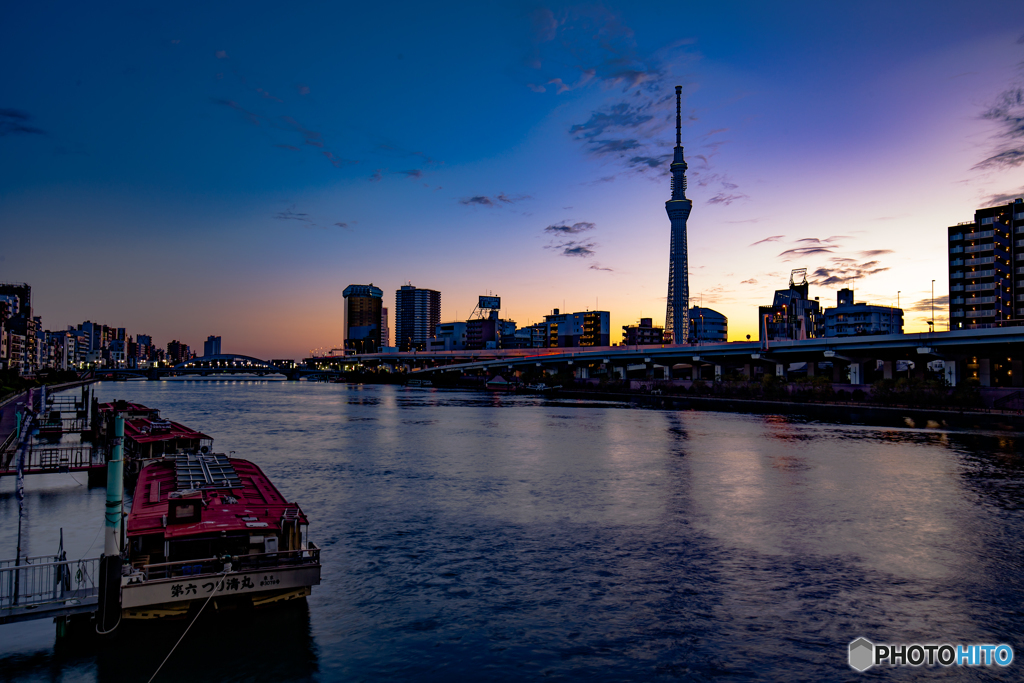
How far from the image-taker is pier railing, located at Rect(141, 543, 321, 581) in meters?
17.7

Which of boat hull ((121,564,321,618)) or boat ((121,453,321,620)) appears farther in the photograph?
boat ((121,453,321,620))

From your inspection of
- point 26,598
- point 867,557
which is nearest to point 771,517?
point 867,557

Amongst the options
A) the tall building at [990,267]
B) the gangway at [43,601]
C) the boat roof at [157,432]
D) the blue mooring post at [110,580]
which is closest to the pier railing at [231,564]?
the blue mooring post at [110,580]

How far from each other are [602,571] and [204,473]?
1799 cm

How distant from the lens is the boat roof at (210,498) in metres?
19.5

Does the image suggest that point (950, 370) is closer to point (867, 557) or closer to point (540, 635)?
point (867, 557)

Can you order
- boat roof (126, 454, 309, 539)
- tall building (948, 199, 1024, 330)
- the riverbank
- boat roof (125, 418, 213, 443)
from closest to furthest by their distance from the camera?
boat roof (126, 454, 309, 539) < boat roof (125, 418, 213, 443) < the riverbank < tall building (948, 199, 1024, 330)

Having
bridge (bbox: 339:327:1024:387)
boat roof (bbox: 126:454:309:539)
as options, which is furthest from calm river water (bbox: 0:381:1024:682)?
bridge (bbox: 339:327:1024:387)

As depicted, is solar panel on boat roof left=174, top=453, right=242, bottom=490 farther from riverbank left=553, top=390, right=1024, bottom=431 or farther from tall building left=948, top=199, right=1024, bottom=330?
tall building left=948, top=199, right=1024, bottom=330

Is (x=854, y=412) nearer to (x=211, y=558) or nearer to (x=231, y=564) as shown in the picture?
(x=231, y=564)

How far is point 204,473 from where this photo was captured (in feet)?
91.6

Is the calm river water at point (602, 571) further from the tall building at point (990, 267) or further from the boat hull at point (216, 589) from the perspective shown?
the tall building at point (990, 267)

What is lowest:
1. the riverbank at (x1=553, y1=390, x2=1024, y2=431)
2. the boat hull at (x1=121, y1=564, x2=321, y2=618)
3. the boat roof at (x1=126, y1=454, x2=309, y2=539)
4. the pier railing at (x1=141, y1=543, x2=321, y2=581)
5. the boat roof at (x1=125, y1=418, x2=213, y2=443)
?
the riverbank at (x1=553, y1=390, x2=1024, y2=431)

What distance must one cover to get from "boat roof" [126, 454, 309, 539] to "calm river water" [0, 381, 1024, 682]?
2.71m
